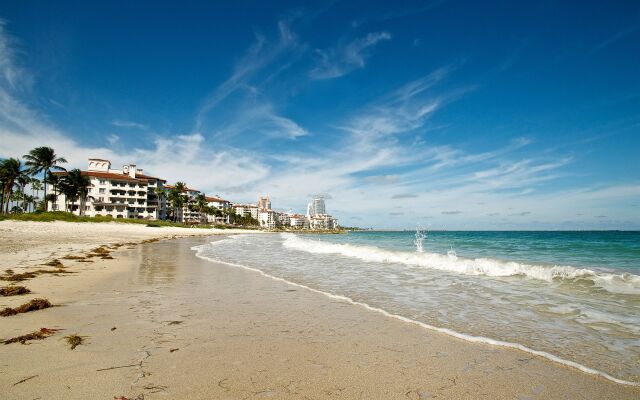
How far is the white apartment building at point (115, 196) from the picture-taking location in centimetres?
9625

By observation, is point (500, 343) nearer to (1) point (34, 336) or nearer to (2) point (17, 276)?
(1) point (34, 336)

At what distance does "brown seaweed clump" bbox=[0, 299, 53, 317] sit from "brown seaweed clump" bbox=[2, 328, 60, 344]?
1544 mm

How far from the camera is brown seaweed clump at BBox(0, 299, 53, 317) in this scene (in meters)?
6.05

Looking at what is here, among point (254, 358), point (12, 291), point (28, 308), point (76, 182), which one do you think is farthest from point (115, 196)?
point (254, 358)

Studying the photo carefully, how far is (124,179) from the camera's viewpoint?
325 feet

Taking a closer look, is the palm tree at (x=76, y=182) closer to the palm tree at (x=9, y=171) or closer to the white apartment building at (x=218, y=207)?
the palm tree at (x=9, y=171)

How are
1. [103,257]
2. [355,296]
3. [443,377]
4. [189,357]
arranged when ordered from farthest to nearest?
[103,257] → [355,296] → [189,357] → [443,377]

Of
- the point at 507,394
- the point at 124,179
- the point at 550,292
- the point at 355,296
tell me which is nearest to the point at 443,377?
the point at 507,394

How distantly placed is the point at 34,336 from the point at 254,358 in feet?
11.1

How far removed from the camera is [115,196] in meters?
97.3

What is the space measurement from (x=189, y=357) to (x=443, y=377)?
325cm

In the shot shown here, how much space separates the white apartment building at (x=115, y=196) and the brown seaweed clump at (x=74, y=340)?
105295mm

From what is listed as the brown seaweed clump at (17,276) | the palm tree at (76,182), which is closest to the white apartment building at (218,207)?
the palm tree at (76,182)

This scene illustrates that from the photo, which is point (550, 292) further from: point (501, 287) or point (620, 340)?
point (620, 340)
